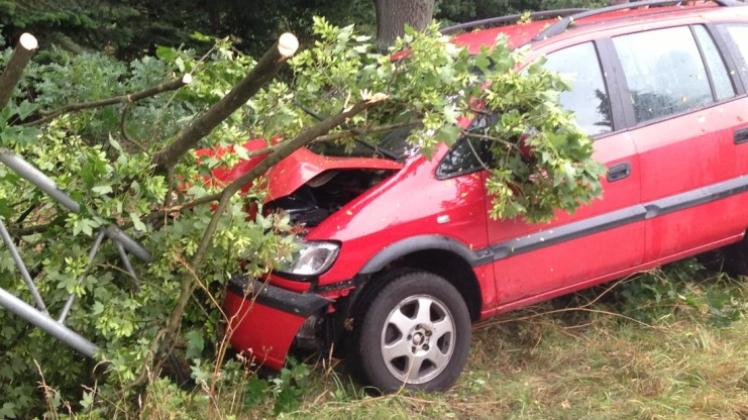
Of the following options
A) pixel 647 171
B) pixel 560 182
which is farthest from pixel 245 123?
pixel 647 171

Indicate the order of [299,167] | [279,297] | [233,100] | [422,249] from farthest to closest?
[299,167], [422,249], [279,297], [233,100]

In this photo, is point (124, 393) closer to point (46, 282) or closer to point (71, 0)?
point (46, 282)

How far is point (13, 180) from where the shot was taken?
342 cm

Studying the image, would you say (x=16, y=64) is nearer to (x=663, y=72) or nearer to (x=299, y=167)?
(x=299, y=167)

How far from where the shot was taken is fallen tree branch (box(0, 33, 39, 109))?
2.73m

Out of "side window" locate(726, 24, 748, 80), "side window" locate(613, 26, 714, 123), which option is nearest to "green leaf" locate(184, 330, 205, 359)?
"side window" locate(613, 26, 714, 123)

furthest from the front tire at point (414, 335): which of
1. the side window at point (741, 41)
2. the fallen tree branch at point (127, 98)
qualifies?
the side window at point (741, 41)

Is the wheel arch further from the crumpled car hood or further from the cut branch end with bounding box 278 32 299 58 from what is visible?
the cut branch end with bounding box 278 32 299 58

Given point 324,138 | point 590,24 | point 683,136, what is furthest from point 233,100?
point 683,136

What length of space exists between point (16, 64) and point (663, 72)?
136 inches

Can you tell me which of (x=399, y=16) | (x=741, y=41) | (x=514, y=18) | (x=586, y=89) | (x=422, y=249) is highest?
(x=399, y=16)

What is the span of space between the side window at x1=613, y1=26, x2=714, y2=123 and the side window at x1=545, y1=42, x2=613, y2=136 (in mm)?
200

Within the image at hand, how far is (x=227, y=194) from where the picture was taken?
3.44 metres

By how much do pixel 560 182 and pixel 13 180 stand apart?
2437 millimetres
